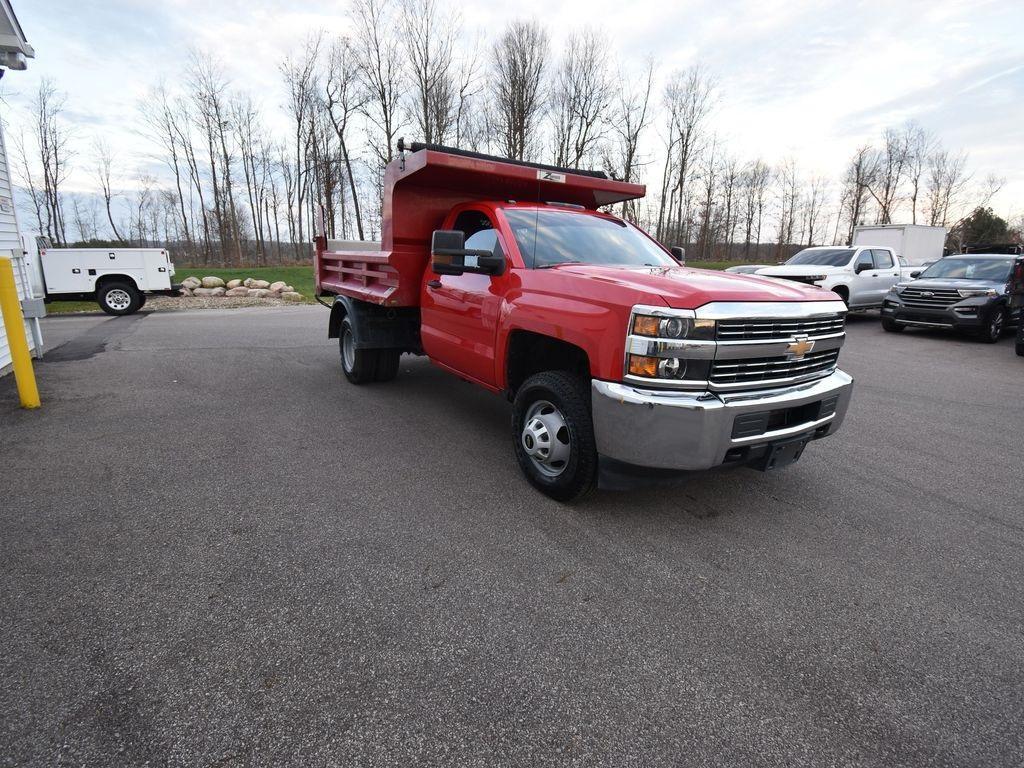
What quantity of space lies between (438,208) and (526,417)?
9.37 ft

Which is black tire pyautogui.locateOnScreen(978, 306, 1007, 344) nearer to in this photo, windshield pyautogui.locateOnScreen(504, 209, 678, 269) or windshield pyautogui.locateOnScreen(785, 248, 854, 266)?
windshield pyautogui.locateOnScreen(785, 248, 854, 266)

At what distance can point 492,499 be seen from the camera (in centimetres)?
366

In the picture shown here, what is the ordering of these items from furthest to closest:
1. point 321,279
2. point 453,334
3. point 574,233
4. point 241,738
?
point 321,279 < point 453,334 < point 574,233 < point 241,738

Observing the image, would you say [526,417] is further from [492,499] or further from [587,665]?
[587,665]

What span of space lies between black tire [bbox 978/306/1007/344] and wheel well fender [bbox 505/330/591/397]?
1138 cm

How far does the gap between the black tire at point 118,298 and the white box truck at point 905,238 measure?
2703cm

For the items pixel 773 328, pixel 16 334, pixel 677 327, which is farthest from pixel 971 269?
pixel 16 334

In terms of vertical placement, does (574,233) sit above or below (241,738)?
above

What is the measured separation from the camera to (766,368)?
10.3 ft

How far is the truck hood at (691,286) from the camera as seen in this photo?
290cm

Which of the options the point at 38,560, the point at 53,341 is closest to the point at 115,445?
the point at 38,560

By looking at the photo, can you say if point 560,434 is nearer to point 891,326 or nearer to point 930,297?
point 930,297

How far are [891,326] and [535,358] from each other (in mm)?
11650

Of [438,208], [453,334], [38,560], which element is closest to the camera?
[38,560]
